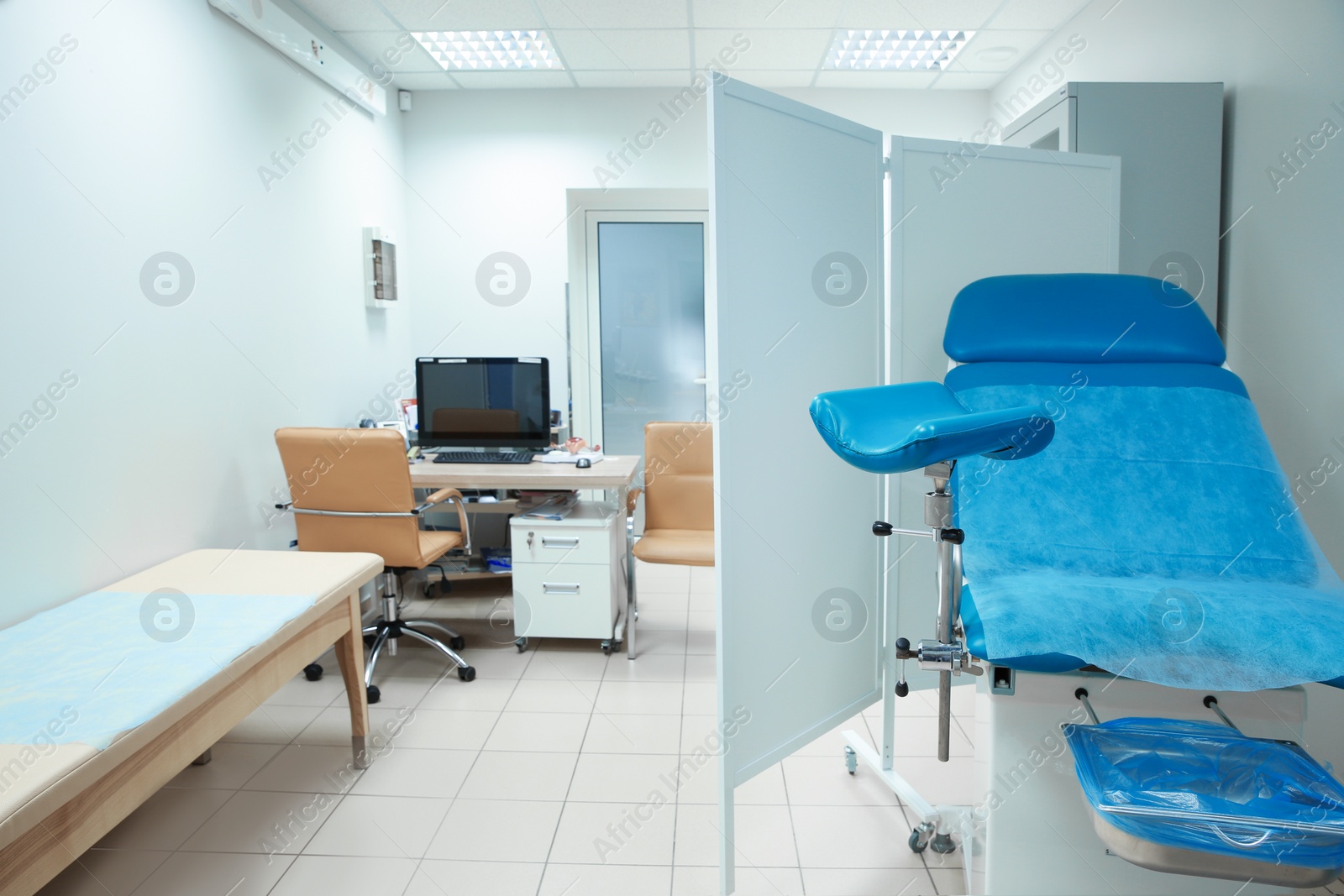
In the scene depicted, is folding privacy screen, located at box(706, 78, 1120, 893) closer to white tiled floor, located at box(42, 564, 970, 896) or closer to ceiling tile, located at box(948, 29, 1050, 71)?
white tiled floor, located at box(42, 564, 970, 896)

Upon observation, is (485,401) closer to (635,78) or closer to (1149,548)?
(635,78)

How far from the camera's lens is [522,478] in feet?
10.7

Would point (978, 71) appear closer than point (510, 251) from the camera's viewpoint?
Yes

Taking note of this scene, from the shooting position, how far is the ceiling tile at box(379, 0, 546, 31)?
11.8ft

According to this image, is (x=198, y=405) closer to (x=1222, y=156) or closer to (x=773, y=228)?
(x=773, y=228)

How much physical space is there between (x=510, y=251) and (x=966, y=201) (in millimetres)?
3516

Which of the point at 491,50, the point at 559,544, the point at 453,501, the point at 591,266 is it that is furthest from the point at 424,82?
the point at 559,544

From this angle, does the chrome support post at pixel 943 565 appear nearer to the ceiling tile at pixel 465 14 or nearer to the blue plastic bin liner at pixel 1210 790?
the blue plastic bin liner at pixel 1210 790

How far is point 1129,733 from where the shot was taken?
1298mm

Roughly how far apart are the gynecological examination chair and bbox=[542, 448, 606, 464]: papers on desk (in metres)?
2.17

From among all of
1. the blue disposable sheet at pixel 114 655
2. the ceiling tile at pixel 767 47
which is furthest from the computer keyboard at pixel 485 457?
the ceiling tile at pixel 767 47

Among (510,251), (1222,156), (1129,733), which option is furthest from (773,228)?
(510,251)

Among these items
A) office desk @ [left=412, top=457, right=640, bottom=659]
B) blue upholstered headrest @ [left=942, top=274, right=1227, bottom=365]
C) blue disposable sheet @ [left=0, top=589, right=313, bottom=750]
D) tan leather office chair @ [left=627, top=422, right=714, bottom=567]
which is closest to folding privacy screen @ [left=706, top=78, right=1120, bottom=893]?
blue upholstered headrest @ [left=942, top=274, right=1227, bottom=365]

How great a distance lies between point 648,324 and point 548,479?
2.30 meters
